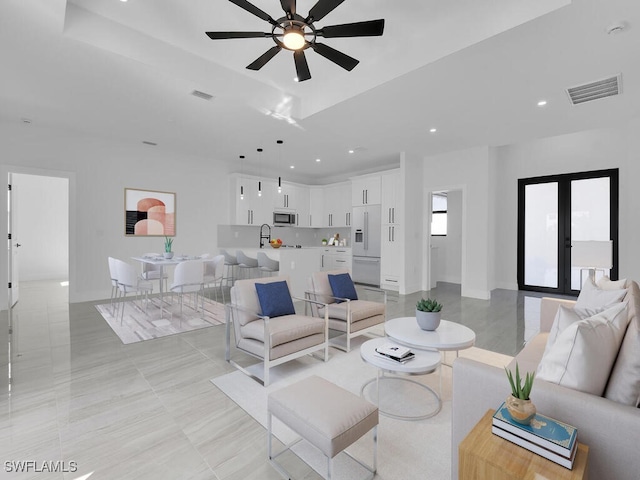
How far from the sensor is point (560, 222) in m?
6.56

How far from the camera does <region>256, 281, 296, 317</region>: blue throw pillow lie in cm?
298

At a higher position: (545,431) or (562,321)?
(562,321)

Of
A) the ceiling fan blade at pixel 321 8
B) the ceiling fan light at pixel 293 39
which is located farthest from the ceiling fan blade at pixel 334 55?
the ceiling fan blade at pixel 321 8

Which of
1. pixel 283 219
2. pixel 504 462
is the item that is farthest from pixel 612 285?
pixel 283 219

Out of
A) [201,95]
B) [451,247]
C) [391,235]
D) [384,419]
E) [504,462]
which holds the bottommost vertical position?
[384,419]

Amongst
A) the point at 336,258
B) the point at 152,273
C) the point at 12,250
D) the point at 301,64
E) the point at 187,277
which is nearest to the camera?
the point at 301,64

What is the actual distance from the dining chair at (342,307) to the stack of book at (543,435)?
2085mm

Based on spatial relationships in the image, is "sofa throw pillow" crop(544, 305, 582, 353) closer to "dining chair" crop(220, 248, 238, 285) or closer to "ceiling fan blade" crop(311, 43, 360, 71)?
"ceiling fan blade" crop(311, 43, 360, 71)

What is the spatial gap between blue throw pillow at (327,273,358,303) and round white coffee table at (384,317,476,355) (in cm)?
89

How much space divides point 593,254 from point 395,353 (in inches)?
121

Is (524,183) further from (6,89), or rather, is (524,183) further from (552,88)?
(6,89)

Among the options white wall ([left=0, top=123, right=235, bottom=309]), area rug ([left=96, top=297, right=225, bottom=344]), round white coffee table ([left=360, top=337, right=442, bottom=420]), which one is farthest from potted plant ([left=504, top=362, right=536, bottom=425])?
white wall ([left=0, top=123, right=235, bottom=309])

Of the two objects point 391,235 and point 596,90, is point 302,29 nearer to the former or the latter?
point 596,90

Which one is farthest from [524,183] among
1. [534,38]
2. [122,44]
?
[122,44]
